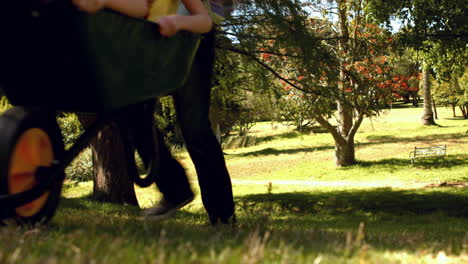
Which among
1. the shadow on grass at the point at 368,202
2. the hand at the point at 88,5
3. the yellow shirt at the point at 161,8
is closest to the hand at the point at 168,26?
the yellow shirt at the point at 161,8

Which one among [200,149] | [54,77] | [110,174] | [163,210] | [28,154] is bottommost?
[110,174]

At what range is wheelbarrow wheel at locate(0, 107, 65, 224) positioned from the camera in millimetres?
2312

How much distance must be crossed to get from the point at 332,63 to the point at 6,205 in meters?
5.95

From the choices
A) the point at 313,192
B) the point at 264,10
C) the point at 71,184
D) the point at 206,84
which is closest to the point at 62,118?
the point at 71,184

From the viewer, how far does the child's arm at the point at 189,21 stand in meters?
2.56

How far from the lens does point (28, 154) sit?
98.5 inches

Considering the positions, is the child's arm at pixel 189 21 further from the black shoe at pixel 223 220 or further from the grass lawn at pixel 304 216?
the black shoe at pixel 223 220

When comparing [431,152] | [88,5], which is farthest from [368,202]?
[88,5]

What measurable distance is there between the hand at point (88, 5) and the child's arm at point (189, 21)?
0.47 meters

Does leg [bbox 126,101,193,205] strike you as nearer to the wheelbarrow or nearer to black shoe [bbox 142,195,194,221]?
black shoe [bbox 142,195,194,221]

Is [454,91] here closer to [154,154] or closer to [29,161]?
[154,154]

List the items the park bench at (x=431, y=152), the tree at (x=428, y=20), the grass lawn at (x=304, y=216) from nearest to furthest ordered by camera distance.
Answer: the grass lawn at (x=304, y=216) < the tree at (x=428, y=20) < the park bench at (x=431, y=152)

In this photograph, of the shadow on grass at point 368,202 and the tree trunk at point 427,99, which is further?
the tree trunk at point 427,99

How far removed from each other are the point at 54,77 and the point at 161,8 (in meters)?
0.78
